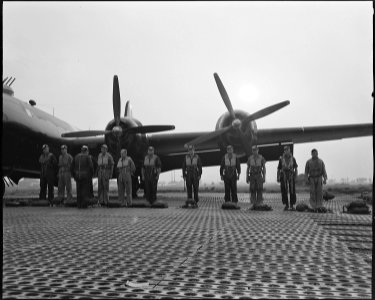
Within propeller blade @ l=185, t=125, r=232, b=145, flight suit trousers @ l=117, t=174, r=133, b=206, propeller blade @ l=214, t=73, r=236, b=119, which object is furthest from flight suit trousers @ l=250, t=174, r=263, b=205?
propeller blade @ l=214, t=73, r=236, b=119

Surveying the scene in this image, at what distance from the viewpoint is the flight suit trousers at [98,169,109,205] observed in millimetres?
11086

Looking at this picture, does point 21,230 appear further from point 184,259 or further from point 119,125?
point 119,125

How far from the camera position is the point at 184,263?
318cm

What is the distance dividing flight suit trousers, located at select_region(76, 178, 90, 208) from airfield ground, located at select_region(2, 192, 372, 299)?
478 cm

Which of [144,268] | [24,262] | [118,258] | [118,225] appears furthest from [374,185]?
[118,225]

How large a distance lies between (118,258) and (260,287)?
4.60 ft

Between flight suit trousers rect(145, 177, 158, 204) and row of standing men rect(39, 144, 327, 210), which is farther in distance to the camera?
flight suit trousers rect(145, 177, 158, 204)

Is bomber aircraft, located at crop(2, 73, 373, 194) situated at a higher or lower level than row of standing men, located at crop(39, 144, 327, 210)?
higher

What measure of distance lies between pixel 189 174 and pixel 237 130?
15.3 ft

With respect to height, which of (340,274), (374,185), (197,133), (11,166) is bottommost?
(340,274)

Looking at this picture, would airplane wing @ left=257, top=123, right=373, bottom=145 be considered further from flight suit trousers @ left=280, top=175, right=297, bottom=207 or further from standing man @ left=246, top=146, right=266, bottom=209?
flight suit trousers @ left=280, top=175, right=297, bottom=207

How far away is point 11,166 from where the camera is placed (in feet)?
48.7

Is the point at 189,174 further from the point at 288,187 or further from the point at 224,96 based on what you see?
the point at 224,96

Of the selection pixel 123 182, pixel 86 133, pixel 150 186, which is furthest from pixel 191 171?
pixel 86 133
